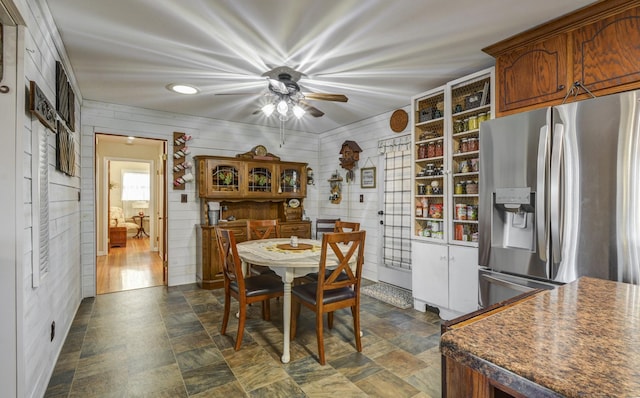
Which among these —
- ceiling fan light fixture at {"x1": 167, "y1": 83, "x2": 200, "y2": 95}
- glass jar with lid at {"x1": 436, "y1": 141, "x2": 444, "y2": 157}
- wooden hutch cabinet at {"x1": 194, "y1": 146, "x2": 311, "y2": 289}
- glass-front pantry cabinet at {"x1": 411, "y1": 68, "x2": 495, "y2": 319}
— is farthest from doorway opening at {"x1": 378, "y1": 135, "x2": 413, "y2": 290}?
ceiling fan light fixture at {"x1": 167, "y1": 83, "x2": 200, "y2": 95}

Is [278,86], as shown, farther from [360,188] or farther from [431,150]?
[360,188]

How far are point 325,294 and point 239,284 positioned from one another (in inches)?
27.5

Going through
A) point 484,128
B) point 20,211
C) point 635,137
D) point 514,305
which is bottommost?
point 514,305

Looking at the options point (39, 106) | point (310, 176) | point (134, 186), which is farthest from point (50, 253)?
point (134, 186)

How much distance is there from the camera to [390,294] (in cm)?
391

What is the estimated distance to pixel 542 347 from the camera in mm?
694

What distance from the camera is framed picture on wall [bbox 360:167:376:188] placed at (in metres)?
4.61

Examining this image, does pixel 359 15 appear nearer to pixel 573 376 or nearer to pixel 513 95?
pixel 513 95

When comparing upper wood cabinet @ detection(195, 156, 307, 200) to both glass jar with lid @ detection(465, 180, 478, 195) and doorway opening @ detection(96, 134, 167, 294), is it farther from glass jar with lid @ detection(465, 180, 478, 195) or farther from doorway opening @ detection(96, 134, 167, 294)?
glass jar with lid @ detection(465, 180, 478, 195)

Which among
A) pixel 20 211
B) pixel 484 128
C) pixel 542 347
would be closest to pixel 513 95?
pixel 484 128

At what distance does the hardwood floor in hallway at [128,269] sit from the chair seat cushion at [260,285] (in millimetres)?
2352

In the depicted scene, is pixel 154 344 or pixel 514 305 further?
pixel 154 344

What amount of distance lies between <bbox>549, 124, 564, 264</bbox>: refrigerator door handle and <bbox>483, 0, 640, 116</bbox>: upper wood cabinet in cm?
32

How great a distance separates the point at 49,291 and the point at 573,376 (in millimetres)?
2851
